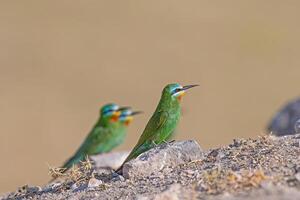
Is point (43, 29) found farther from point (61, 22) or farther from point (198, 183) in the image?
point (198, 183)

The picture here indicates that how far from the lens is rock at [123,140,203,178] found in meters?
4.94

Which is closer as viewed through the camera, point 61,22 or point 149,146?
point 149,146

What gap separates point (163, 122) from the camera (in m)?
6.08

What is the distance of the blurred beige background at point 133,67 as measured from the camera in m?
15.1

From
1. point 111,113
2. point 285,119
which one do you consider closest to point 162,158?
point 285,119

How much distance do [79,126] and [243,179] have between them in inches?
452

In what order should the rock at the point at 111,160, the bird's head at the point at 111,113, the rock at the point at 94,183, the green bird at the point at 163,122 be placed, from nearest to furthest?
1. the rock at the point at 94,183
2. the green bird at the point at 163,122
3. the rock at the point at 111,160
4. the bird's head at the point at 111,113

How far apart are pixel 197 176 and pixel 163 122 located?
1.58 meters

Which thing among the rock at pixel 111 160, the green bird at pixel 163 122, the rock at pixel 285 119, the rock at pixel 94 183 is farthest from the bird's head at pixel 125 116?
the rock at pixel 94 183

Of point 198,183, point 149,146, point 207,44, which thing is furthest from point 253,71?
point 198,183

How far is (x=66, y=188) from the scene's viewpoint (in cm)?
514

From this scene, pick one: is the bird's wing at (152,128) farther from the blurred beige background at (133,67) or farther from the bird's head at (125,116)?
the blurred beige background at (133,67)

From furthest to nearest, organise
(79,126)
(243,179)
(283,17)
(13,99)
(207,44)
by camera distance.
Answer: (283,17), (207,44), (13,99), (79,126), (243,179)

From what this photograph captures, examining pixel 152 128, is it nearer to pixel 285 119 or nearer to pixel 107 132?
pixel 285 119
